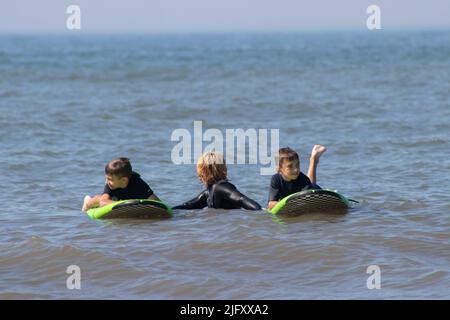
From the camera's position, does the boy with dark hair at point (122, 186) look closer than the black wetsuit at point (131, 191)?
Yes

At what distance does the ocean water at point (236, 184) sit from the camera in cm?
782

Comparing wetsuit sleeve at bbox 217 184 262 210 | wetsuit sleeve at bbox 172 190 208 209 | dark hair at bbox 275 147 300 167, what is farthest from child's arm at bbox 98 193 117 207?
dark hair at bbox 275 147 300 167

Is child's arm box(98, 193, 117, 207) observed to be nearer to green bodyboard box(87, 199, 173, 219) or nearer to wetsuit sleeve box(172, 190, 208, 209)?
green bodyboard box(87, 199, 173, 219)

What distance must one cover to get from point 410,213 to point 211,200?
85.1 inches

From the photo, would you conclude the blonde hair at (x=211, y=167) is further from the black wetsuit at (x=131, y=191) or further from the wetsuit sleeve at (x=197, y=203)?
the black wetsuit at (x=131, y=191)

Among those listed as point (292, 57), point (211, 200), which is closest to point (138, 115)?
point (211, 200)

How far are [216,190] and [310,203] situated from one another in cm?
110

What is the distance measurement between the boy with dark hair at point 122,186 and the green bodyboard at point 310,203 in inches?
55.7

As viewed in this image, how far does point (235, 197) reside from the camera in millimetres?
10039

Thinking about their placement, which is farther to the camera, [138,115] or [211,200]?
[138,115]

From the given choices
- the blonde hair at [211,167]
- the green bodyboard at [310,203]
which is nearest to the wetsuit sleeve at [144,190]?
the blonde hair at [211,167]

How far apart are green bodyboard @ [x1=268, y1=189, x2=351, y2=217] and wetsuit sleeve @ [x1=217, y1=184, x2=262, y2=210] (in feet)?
0.93
